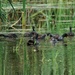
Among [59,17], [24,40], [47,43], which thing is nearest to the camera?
[47,43]

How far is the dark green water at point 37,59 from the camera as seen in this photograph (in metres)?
5.12

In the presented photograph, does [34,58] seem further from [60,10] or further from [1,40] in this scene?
[60,10]

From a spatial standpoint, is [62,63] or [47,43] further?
[47,43]

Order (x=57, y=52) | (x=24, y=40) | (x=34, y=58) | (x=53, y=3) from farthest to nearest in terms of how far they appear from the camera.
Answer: (x=53, y=3)
(x=24, y=40)
(x=57, y=52)
(x=34, y=58)

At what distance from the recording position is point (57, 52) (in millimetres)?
6484

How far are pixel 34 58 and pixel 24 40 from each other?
2.31 metres

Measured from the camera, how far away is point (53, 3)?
42.4 ft

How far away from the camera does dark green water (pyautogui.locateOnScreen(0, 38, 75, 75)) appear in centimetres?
512

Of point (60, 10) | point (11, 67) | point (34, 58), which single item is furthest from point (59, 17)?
point (11, 67)

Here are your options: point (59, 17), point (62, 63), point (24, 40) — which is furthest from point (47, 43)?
point (59, 17)

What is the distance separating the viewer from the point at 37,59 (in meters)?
5.94

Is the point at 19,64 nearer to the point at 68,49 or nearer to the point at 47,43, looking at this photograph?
the point at 68,49

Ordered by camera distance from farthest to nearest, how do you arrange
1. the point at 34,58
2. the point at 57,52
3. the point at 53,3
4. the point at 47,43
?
the point at 53,3 → the point at 47,43 → the point at 57,52 → the point at 34,58

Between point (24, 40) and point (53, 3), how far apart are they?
473cm
